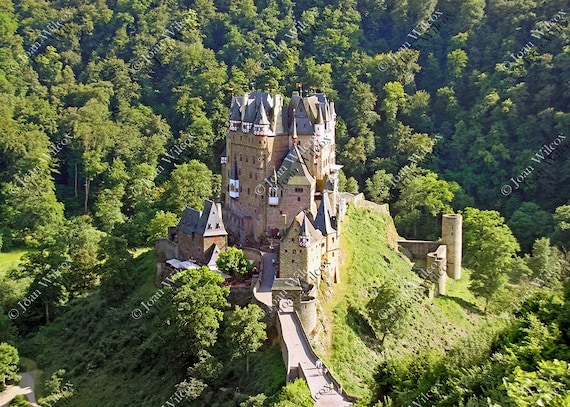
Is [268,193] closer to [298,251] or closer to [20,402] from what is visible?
[298,251]

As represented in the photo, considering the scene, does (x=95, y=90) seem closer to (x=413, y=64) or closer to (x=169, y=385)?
(x=413, y=64)

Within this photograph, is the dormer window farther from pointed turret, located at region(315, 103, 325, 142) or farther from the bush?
the bush

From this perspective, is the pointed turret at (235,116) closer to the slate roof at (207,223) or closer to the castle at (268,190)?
the castle at (268,190)

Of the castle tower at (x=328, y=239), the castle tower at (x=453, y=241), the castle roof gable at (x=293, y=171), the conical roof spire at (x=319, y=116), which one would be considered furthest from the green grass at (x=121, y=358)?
the castle tower at (x=453, y=241)

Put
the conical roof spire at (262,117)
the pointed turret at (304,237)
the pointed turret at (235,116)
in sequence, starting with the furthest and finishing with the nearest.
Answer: the pointed turret at (235,116), the conical roof spire at (262,117), the pointed turret at (304,237)

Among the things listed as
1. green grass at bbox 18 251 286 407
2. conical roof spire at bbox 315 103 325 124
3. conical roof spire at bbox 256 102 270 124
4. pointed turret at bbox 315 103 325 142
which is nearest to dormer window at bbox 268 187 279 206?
conical roof spire at bbox 256 102 270 124
